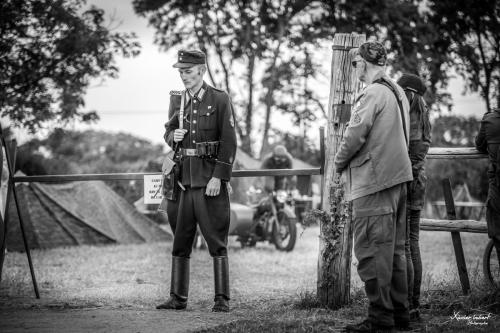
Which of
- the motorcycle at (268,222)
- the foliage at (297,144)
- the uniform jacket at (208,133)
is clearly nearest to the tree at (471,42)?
the foliage at (297,144)

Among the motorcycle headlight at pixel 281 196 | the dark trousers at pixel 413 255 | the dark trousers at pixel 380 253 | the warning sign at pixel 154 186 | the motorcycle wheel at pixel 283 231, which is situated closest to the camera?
the dark trousers at pixel 380 253

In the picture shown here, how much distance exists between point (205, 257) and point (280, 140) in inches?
637

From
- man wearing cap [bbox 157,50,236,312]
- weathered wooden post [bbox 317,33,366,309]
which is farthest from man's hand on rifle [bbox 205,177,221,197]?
weathered wooden post [bbox 317,33,366,309]

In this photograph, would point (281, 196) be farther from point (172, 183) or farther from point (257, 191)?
point (172, 183)

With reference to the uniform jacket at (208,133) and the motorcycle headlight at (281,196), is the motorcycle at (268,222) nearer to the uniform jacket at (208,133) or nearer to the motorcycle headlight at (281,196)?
the motorcycle headlight at (281,196)

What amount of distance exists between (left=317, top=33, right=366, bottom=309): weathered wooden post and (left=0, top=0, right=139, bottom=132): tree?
326 inches

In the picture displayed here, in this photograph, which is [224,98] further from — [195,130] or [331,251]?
[331,251]

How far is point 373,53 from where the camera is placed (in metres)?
4.63

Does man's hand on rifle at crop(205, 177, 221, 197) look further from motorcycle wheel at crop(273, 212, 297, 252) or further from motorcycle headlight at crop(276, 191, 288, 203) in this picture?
motorcycle headlight at crop(276, 191, 288, 203)

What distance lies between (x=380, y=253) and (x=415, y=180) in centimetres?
91

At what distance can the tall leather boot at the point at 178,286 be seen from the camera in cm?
564

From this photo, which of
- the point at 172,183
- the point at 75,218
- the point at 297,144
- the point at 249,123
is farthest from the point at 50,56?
the point at 297,144

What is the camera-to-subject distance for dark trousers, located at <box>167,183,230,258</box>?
18.2ft

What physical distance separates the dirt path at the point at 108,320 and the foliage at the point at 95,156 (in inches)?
327
